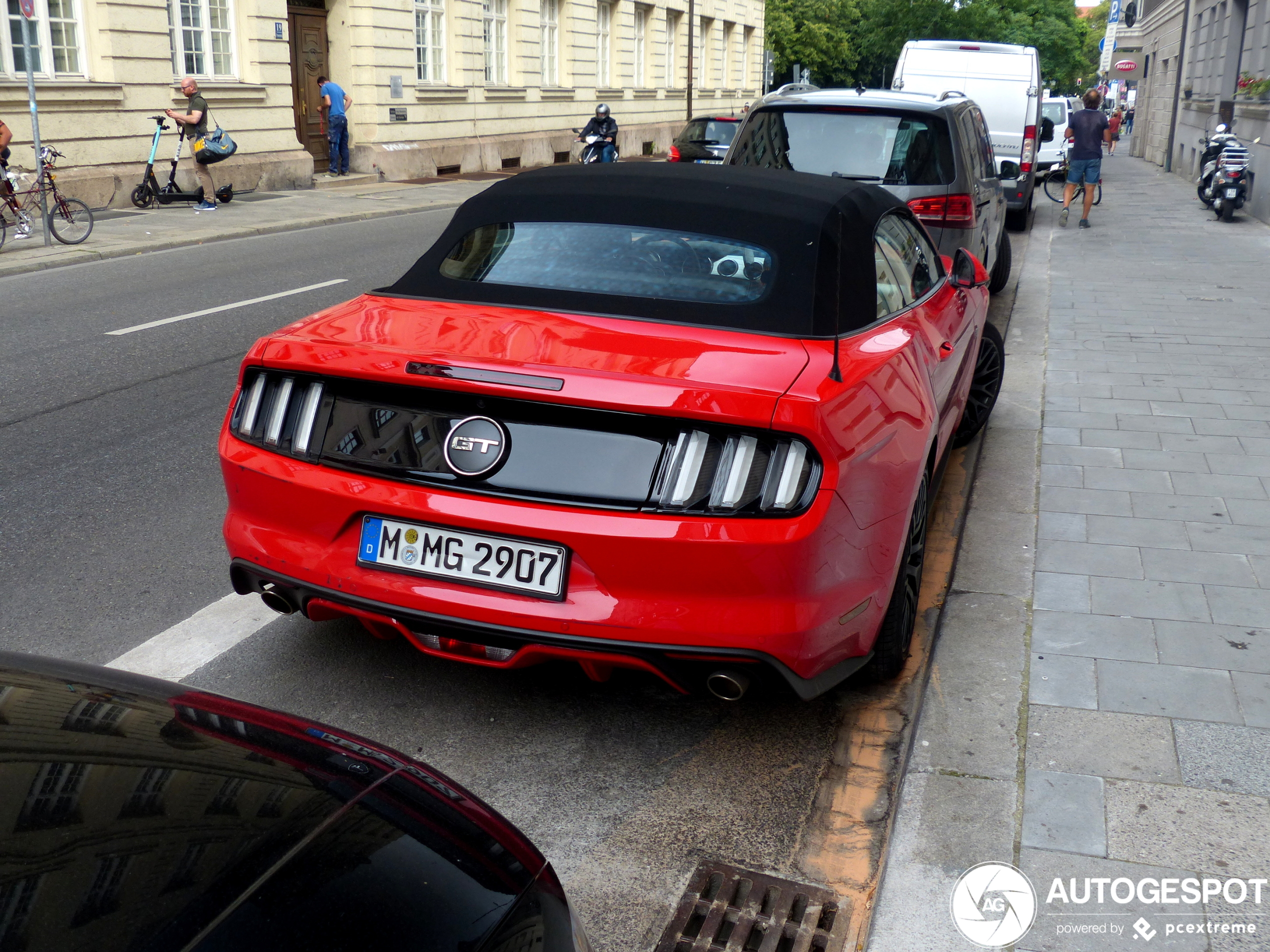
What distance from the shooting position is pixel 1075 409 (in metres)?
6.94

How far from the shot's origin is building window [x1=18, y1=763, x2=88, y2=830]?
1.60 m

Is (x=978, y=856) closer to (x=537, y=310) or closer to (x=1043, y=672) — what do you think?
(x=1043, y=672)

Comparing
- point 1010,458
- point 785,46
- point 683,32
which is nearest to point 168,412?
point 1010,458

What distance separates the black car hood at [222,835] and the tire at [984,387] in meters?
4.78

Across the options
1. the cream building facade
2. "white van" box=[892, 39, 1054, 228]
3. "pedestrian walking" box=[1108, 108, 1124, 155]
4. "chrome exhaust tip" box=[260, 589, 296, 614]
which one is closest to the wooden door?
the cream building facade

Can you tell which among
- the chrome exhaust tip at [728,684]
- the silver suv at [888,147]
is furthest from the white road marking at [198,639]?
the silver suv at [888,147]

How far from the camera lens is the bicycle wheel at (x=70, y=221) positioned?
14.0 metres

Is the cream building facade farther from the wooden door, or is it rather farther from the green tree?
the green tree

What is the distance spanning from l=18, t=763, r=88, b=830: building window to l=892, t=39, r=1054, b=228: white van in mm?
15219

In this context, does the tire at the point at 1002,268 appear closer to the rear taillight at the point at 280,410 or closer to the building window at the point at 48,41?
the rear taillight at the point at 280,410

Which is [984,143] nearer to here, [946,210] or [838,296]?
[946,210]

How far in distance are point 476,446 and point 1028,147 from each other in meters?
14.7

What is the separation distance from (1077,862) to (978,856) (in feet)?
0.71

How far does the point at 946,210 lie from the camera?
8.48m
